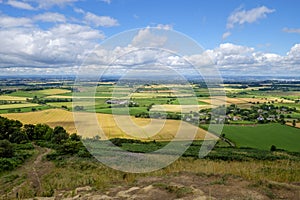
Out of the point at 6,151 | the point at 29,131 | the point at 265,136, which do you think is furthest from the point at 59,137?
the point at 265,136

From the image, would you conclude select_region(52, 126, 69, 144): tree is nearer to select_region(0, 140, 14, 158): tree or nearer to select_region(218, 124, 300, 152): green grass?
select_region(0, 140, 14, 158): tree

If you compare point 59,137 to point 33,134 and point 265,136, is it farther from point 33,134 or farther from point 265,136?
point 265,136

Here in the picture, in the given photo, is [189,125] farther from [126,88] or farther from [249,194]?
[249,194]

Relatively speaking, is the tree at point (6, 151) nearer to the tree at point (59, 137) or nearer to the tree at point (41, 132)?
the tree at point (59, 137)

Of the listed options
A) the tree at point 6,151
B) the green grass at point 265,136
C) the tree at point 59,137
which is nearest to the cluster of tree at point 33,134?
the tree at point 59,137

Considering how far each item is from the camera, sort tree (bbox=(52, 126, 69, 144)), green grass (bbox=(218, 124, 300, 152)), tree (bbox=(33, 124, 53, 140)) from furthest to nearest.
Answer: tree (bbox=(33, 124, 53, 140))
green grass (bbox=(218, 124, 300, 152))
tree (bbox=(52, 126, 69, 144))

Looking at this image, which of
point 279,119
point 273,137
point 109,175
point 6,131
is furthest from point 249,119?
point 109,175

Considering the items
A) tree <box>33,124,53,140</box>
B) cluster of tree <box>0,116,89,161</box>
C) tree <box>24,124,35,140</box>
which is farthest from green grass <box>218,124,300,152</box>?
tree <box>24,124,35,140</box>

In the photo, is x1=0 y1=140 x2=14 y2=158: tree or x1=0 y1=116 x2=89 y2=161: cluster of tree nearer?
x1=0 y1=140 x2=14 y2=158: tree
